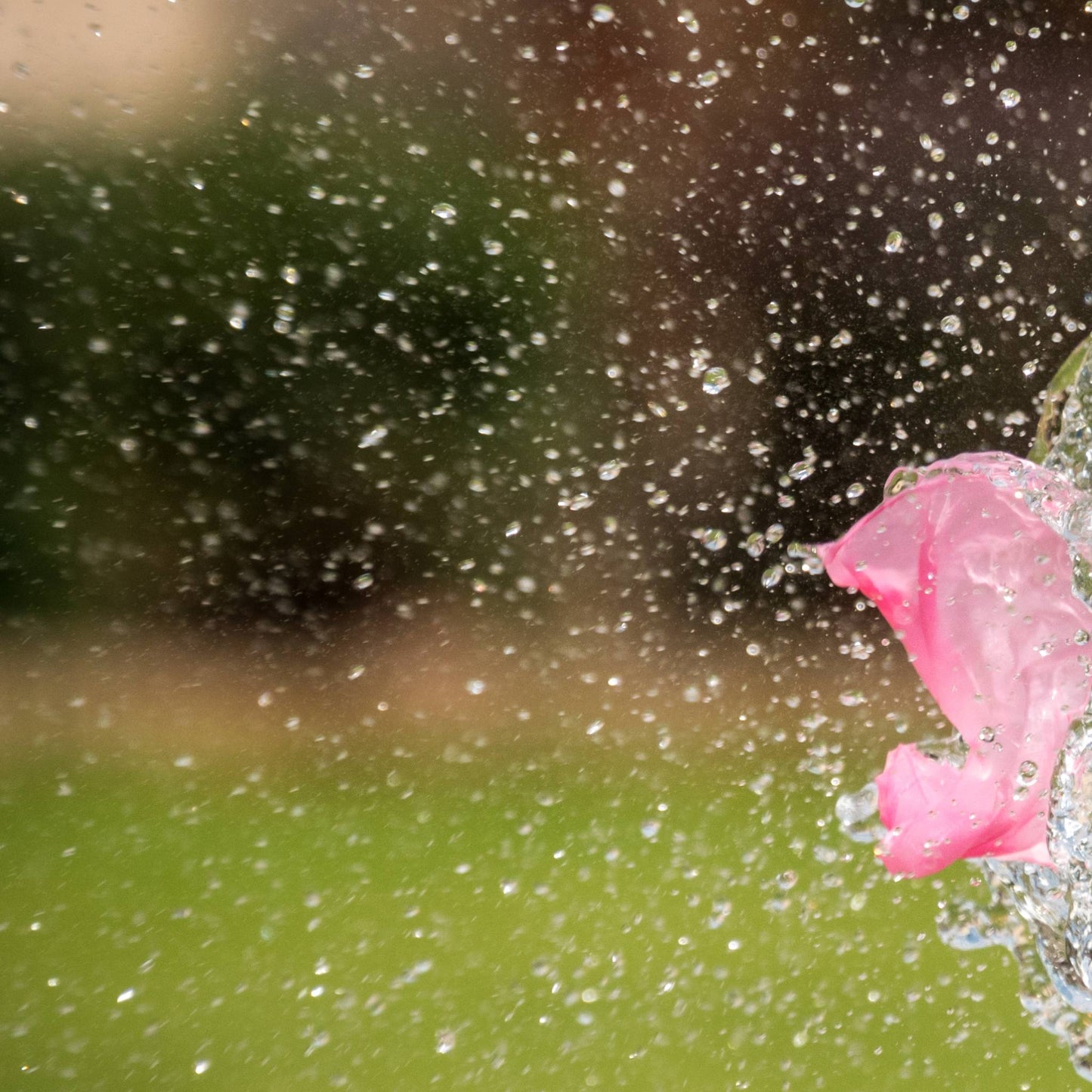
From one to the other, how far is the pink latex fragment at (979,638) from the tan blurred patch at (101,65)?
3014 millimetres

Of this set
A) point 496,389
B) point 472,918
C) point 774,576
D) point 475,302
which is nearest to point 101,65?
point 475,302

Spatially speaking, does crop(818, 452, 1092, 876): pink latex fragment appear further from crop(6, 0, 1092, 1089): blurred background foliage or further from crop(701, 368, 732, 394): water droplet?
crop(701, 368, 732, 394): water droplet

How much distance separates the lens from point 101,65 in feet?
12.1

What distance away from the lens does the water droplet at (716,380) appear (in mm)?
3133

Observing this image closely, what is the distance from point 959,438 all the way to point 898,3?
1215 millimetres

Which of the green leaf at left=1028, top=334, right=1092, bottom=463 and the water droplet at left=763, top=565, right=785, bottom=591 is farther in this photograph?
the water droplet at left=763, top=565, right=785, bottom=591

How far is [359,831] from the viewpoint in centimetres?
299

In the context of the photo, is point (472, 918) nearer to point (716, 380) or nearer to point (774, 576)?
point (774, 576)

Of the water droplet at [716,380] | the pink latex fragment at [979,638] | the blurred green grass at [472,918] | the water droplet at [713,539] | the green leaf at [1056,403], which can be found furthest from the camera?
the water droplet at [713,539]

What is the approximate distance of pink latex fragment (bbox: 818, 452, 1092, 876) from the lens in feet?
2.26

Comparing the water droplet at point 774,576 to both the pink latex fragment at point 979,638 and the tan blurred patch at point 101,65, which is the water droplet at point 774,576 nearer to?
the tan blurred patch at point 101,65

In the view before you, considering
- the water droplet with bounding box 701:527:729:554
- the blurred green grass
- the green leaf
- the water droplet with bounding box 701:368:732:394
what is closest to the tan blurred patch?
the water droplet with bounding box 701:368:732:394

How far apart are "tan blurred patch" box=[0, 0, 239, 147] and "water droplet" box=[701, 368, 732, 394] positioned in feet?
4.86

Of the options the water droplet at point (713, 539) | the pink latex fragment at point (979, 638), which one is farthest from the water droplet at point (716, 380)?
the pink latex fragment at point (979, 638)
